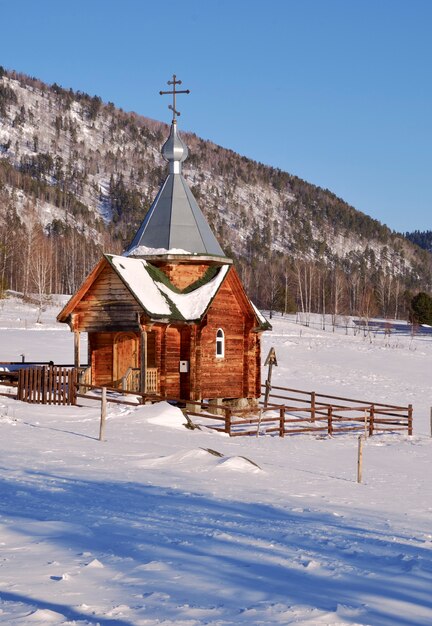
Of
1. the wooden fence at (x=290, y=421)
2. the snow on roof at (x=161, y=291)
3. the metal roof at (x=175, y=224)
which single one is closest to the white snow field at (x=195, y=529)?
the wooden fence at (x=290, y=421)

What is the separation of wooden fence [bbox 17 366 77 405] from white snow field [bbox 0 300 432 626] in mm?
2327

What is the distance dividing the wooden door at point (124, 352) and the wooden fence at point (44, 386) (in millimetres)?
3815

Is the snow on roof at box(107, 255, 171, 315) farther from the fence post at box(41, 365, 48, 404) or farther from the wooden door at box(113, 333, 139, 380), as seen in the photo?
the fence post at box(41, 365, 48, 404)

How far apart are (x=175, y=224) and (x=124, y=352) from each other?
5.03m

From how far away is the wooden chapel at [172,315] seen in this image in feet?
84.8

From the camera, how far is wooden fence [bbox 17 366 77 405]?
24062mm

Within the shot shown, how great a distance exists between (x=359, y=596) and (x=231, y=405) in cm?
2175

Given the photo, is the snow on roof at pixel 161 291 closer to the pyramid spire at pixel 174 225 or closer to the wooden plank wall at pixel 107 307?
the wooden plank wall at pixel 107 307

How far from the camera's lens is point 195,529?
9.47 metres

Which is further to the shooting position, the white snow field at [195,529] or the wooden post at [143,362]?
the wooden post at [143,362]

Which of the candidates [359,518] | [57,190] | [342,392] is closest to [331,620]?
[359,518]

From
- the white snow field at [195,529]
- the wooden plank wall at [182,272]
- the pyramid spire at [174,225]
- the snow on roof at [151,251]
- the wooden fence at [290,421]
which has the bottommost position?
the wooden fence at [290,421]

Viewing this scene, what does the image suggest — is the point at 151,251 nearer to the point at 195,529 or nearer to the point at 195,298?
the point at 195,298

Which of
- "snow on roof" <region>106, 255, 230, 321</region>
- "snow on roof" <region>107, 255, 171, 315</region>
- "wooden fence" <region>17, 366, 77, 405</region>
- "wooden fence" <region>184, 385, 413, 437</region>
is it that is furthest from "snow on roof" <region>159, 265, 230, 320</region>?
"wooden fence" <region>17, 366, 77, 405</region>
